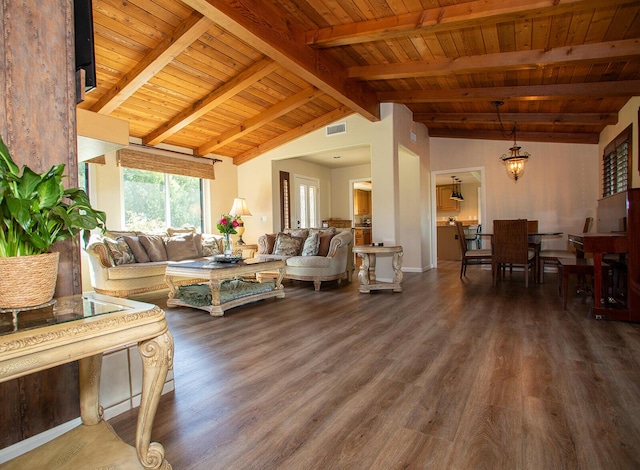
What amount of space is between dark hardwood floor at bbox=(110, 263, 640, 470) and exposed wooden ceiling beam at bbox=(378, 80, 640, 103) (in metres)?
2.73

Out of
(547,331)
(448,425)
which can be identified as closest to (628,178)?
(547,331)

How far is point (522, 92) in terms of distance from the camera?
4.65 meters

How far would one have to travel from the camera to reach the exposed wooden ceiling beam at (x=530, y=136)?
6.23 metres

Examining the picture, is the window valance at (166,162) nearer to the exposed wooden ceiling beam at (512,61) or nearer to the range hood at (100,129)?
the exposed wooden ceiling beam at (512,61)

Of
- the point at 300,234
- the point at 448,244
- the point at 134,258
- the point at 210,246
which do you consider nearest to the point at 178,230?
the point at 210,246

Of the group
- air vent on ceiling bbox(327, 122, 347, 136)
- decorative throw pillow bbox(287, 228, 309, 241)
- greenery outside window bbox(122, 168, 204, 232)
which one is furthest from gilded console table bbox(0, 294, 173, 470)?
air vent on ceiling bbox(327, 122, 347, 136)

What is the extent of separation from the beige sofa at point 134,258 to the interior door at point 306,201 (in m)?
3.04

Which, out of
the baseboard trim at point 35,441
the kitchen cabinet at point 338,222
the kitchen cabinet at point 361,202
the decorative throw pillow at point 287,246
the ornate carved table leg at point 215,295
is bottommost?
the baseboard trim at point 35,441

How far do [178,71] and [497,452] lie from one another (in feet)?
16.2

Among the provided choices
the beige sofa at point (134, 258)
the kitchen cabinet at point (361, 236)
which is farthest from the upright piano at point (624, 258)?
the kitchen cabinet at point (361, 236)

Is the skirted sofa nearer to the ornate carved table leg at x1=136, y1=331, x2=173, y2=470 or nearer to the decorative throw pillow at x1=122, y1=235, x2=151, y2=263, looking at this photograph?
the decorative throw pillow at x1=122, y1=235, x2=151, y2=263

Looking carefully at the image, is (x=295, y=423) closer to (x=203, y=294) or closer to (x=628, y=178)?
(x=203, y=294)

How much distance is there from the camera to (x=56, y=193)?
991mm

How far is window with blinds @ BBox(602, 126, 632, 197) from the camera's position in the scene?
4.65 meters
